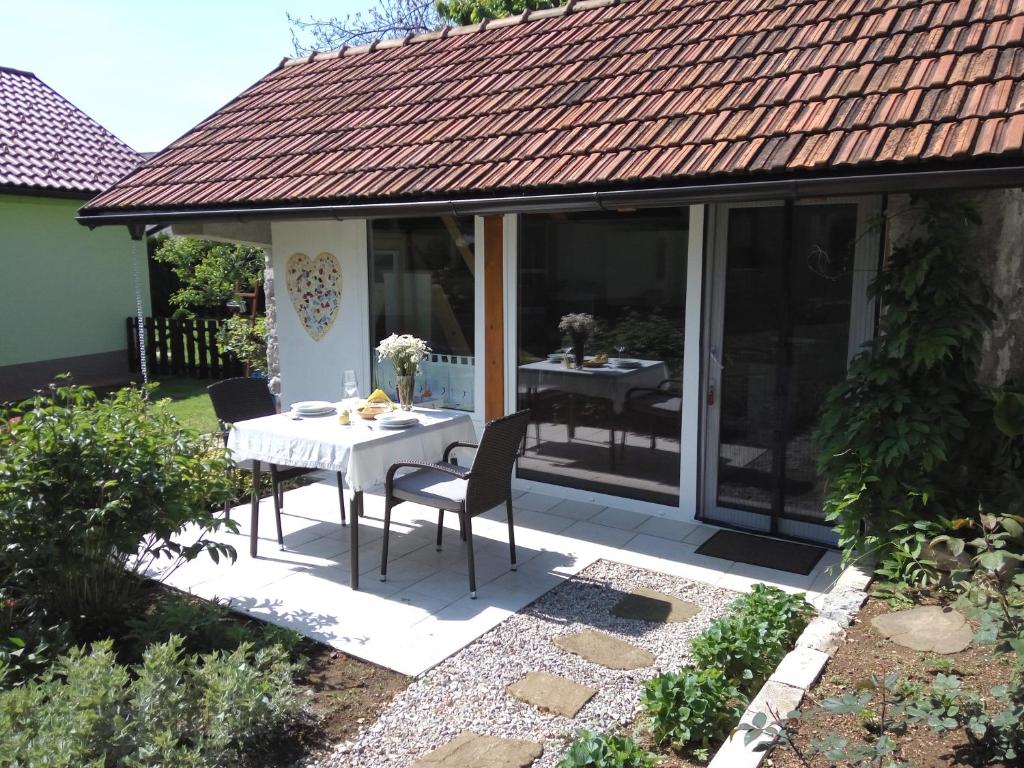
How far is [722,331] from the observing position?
602cm

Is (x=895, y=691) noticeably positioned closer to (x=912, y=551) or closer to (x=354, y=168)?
(x=912, y=551)

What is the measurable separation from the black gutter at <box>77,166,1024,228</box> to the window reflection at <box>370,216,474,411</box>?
92cm

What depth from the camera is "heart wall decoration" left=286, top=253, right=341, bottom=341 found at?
8055mm

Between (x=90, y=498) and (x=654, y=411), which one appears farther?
(x=654, y=411)

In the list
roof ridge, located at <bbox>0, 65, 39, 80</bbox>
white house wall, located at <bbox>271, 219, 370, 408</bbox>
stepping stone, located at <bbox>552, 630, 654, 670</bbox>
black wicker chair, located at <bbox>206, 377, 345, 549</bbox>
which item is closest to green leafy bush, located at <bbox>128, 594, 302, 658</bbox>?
stepping stone, located at <bbox>552, 630, 654, 670</bbox>

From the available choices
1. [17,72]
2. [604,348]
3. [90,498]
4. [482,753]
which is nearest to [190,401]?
[604,348]

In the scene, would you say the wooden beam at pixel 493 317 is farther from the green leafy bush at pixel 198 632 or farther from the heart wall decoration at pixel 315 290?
the green leafy bush at pixel 198 632

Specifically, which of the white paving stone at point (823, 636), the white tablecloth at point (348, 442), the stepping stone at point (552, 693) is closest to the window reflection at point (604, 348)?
the white tablecloth at point (348, 442)

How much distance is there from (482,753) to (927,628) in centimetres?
213

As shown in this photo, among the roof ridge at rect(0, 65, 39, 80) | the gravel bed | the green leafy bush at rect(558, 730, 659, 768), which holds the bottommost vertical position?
the gravel bed

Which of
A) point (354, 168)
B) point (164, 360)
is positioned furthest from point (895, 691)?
point (164, 360)

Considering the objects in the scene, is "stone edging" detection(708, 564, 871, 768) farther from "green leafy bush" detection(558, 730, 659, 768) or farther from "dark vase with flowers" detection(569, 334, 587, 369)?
"dark vase with flowers" detection(569, 334, 587, 369)

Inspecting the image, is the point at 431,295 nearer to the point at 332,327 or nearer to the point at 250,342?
the point at 332,327

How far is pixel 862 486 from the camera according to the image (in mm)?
4559
